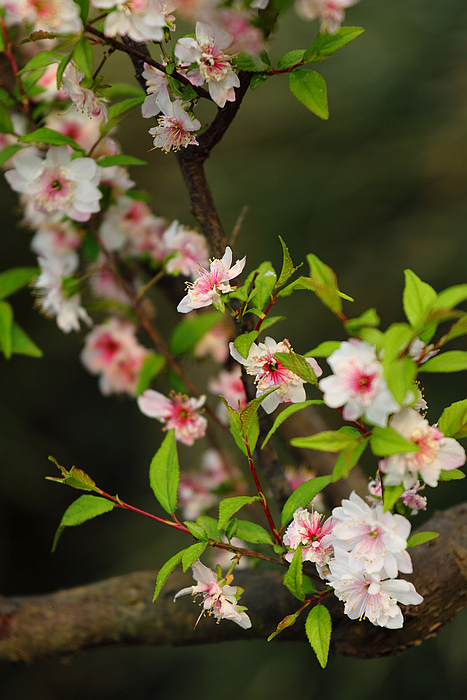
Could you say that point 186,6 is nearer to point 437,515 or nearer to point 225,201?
point 437,515

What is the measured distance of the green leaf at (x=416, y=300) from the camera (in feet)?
0.99

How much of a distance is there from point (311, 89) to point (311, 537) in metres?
0.30

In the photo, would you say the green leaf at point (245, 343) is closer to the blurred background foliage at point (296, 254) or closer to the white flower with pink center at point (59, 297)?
the white flower with pink center at point (59, 297)

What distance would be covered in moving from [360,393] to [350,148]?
1.12 m

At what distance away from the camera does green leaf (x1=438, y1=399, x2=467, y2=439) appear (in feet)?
1.12

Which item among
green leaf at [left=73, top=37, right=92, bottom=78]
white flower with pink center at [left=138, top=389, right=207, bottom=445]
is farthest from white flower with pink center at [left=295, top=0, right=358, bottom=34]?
white flower with pink center at [left=138, top=389, right=207, bottom=445]

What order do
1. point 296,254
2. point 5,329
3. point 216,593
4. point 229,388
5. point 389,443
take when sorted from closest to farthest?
point 389,443 < point 216,593 < point 5,329 < point 229,388 < point 296,254

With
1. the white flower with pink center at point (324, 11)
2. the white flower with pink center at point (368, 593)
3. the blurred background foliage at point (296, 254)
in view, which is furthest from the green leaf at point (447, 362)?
the blurred background foliage at point (296, 254)

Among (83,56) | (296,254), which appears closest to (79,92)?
(83,56)

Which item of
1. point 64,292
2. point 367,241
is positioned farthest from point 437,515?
point 367,241

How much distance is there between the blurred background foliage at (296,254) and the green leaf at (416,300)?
2.87ft

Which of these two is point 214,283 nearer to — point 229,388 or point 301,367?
point 301,367

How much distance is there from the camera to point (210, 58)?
36cm

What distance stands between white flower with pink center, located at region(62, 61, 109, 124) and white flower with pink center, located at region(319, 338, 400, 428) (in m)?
0.28
